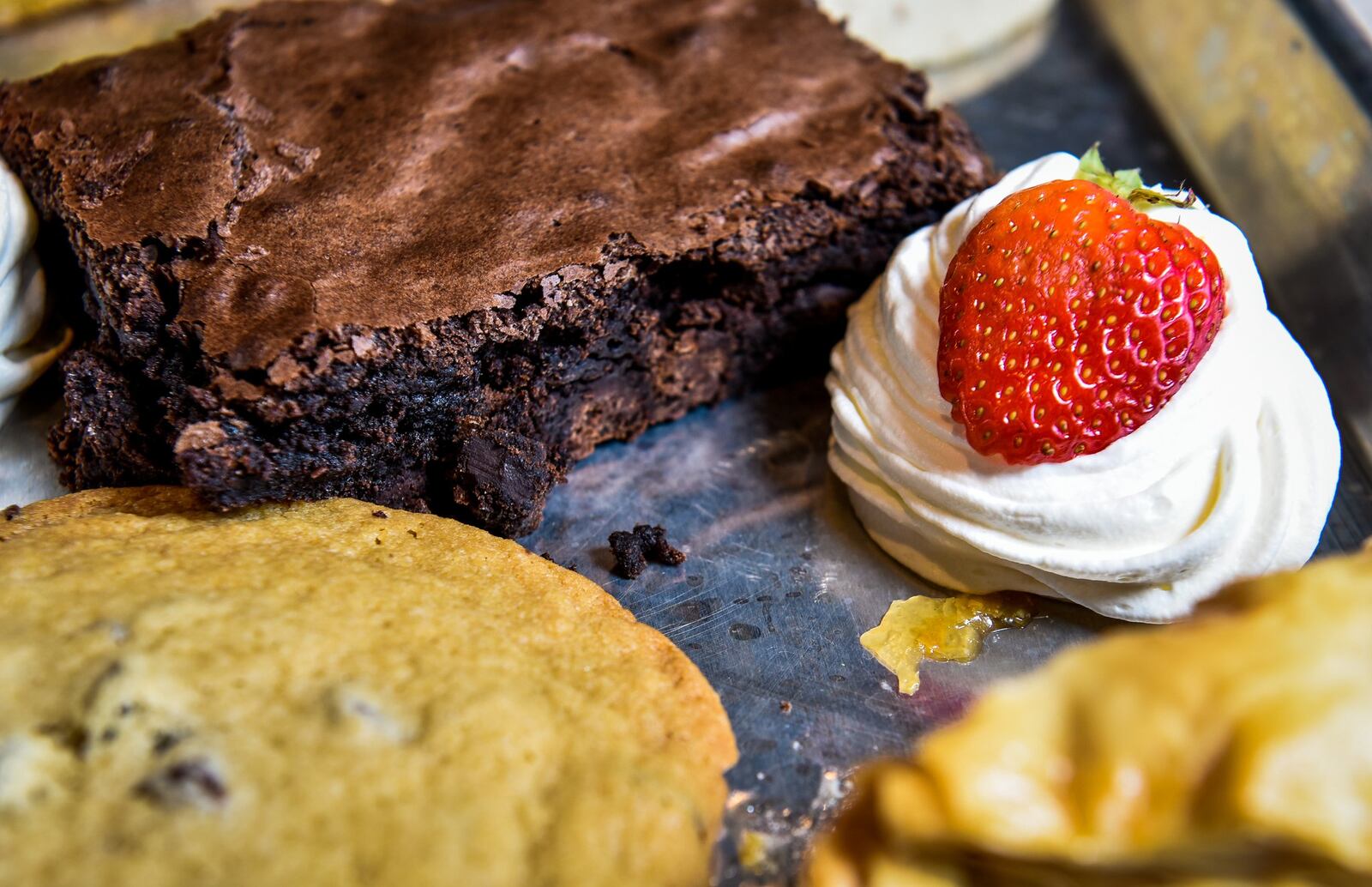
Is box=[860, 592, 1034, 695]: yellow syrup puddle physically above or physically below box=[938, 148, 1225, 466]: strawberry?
below

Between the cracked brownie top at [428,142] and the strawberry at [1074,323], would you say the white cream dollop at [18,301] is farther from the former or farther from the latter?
the strawberry at [1074,323]

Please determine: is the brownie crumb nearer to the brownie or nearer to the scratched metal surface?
the scratched metal surface

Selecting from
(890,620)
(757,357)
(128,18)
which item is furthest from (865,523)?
(128,18)

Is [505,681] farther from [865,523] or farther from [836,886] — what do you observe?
[865,523]

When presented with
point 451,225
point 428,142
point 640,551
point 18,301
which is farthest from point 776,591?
point 18,301

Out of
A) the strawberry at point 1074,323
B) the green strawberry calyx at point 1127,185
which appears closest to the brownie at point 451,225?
the green strawberry calyx at point 1127,185

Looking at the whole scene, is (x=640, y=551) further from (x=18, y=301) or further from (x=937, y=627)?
(x=18, y=301)


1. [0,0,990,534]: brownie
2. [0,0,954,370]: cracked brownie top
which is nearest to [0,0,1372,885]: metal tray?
[0,0,990,534]: brownie
